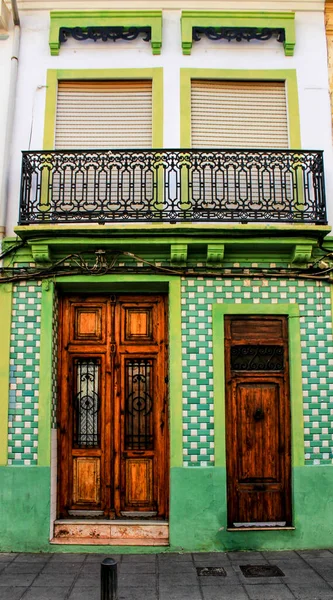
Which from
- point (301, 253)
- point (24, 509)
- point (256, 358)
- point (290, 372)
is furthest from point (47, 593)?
point (301, 253)

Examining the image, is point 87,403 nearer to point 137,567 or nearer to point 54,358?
point 54,358

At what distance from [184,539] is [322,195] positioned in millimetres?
4844

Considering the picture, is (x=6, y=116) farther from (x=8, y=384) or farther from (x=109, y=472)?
(x=109, y=472)

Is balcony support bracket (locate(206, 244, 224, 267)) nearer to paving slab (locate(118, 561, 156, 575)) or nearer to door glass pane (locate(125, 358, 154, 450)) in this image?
door glass pane (locate(125, 358, 154, 450))

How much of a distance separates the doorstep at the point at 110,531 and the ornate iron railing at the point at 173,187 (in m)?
3.95

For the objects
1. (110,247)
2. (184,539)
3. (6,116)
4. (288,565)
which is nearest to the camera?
(288,565)

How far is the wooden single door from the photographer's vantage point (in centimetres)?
667

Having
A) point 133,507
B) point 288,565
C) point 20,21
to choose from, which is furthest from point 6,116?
point 288,565

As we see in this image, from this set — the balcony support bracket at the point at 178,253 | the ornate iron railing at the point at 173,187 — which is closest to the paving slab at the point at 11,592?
the balcony support bracket at the point at 178,253

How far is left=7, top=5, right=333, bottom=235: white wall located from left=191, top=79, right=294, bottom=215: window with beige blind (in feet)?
0.91

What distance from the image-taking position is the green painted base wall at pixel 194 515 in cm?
640

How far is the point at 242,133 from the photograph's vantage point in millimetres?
7520

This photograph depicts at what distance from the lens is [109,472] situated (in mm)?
6895

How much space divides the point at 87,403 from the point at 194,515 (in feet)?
6.70
